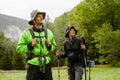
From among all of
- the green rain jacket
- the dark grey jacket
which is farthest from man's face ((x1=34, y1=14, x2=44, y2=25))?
the dark grey jacket

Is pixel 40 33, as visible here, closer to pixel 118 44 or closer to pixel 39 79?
pixel 39 79

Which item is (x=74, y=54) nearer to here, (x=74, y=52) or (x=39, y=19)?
(x=74, y=52)

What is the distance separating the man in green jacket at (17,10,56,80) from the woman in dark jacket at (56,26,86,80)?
283 centimetres

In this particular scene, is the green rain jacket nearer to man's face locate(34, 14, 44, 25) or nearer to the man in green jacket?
the man in green jacket

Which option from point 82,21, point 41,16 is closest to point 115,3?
point 82,21

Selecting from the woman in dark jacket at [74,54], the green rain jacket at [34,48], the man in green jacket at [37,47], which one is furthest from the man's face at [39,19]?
the woman in dark jacket at [74,54]

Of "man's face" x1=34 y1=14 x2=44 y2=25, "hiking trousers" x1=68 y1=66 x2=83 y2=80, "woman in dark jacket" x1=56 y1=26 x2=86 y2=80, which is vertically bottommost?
"hiking trousers" x1=68 y1=66 x2=83 y2=80

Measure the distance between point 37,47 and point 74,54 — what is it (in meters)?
3.08

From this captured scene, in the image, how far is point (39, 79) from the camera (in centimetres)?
802

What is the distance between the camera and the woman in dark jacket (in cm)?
1088

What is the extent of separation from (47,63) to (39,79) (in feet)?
1.15

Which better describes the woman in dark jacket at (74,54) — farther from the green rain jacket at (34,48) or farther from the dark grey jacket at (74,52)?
the green rain jacket at (34,48)

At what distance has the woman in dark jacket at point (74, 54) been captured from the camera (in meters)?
10.9

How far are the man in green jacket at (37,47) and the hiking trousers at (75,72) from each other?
2.83 metres
